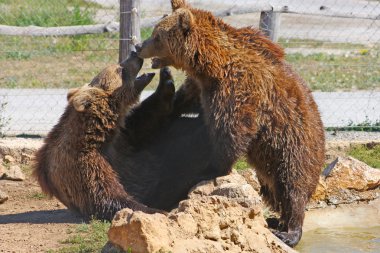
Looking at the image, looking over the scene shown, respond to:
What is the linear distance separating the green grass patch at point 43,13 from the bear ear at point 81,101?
10100 millimetres

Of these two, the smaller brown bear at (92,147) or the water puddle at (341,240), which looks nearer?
the smaller brown bear at (92,147)

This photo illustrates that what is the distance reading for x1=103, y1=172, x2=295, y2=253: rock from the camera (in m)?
5.87

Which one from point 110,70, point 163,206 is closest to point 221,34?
point 110,70

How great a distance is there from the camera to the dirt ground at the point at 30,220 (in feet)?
23.1

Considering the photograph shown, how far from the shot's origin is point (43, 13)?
18.4 metres

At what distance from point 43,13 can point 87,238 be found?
39.4ft

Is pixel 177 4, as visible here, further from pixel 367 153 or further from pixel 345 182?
pixel 367 153

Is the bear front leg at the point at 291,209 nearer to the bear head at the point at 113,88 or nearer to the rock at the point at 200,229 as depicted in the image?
the rock at the point at 200,229

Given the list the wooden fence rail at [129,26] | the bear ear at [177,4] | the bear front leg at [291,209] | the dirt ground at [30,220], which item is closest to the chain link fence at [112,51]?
the wooden fence rail at [129,26]

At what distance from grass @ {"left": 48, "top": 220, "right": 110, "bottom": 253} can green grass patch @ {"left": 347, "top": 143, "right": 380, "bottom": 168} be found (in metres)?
4.11

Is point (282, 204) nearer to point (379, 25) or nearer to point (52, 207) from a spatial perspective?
point (52, 207)

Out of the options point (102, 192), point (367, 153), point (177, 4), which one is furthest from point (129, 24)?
point (102, 192)

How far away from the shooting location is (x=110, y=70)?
8.14 meters

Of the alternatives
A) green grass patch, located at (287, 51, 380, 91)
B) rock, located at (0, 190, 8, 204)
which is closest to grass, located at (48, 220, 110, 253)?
rock, located at (0, 190, 8, 204)
